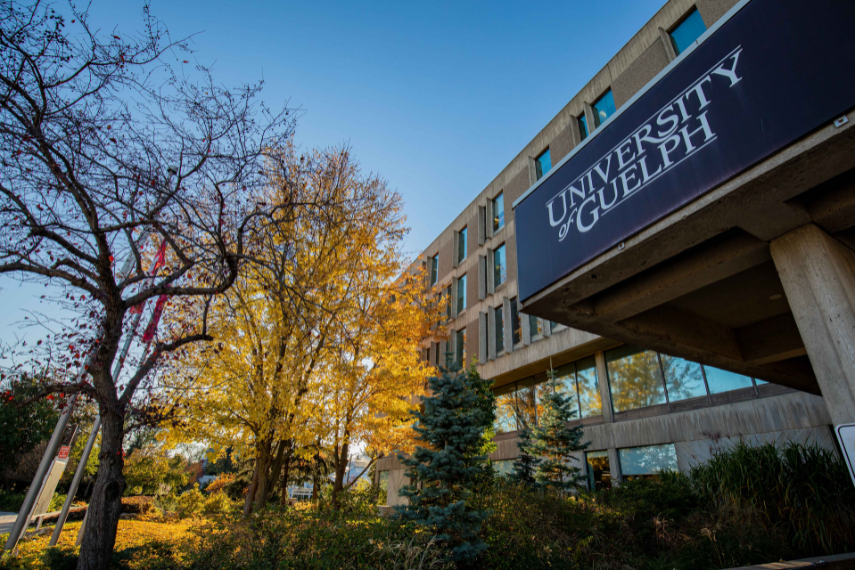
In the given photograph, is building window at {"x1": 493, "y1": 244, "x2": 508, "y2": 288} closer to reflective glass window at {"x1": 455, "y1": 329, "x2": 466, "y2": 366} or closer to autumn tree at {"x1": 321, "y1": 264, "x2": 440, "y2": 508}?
reflective glass window at {"x1": 455, "y1": 329, "x2": 466, "y2": 366}

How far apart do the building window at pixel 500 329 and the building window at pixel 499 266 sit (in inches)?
55.1

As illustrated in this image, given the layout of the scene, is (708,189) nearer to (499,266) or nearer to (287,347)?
(287,347)

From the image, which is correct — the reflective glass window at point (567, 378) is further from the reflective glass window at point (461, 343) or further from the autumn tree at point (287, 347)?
the autumn tree at point (287, 347)

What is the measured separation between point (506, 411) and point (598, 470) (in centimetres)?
560

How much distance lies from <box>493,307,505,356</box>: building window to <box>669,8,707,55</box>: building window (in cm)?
1249

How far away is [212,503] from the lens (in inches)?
773

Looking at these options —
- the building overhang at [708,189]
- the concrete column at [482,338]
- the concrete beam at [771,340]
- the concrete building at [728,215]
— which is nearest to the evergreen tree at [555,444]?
the concrete building at [728,215]

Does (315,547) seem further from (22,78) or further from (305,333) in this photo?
(22,78)

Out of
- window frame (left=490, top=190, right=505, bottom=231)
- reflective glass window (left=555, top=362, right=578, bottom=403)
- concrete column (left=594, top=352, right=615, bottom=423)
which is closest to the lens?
concrete column (left=594, top=352, right=615, bottom=423)

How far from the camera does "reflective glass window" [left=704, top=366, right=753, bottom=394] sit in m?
11.7

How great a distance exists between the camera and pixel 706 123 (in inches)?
149

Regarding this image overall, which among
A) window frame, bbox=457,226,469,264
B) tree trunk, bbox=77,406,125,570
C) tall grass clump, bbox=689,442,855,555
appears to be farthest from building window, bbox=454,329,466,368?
tree trunk, bbox=77,406,125,570

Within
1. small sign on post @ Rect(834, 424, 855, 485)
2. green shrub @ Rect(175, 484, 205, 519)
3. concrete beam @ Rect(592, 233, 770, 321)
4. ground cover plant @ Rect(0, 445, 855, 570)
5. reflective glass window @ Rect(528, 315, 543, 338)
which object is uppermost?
reflective glass window @ Rect(528, 315, 543, 338)

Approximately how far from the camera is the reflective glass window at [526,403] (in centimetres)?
1822
